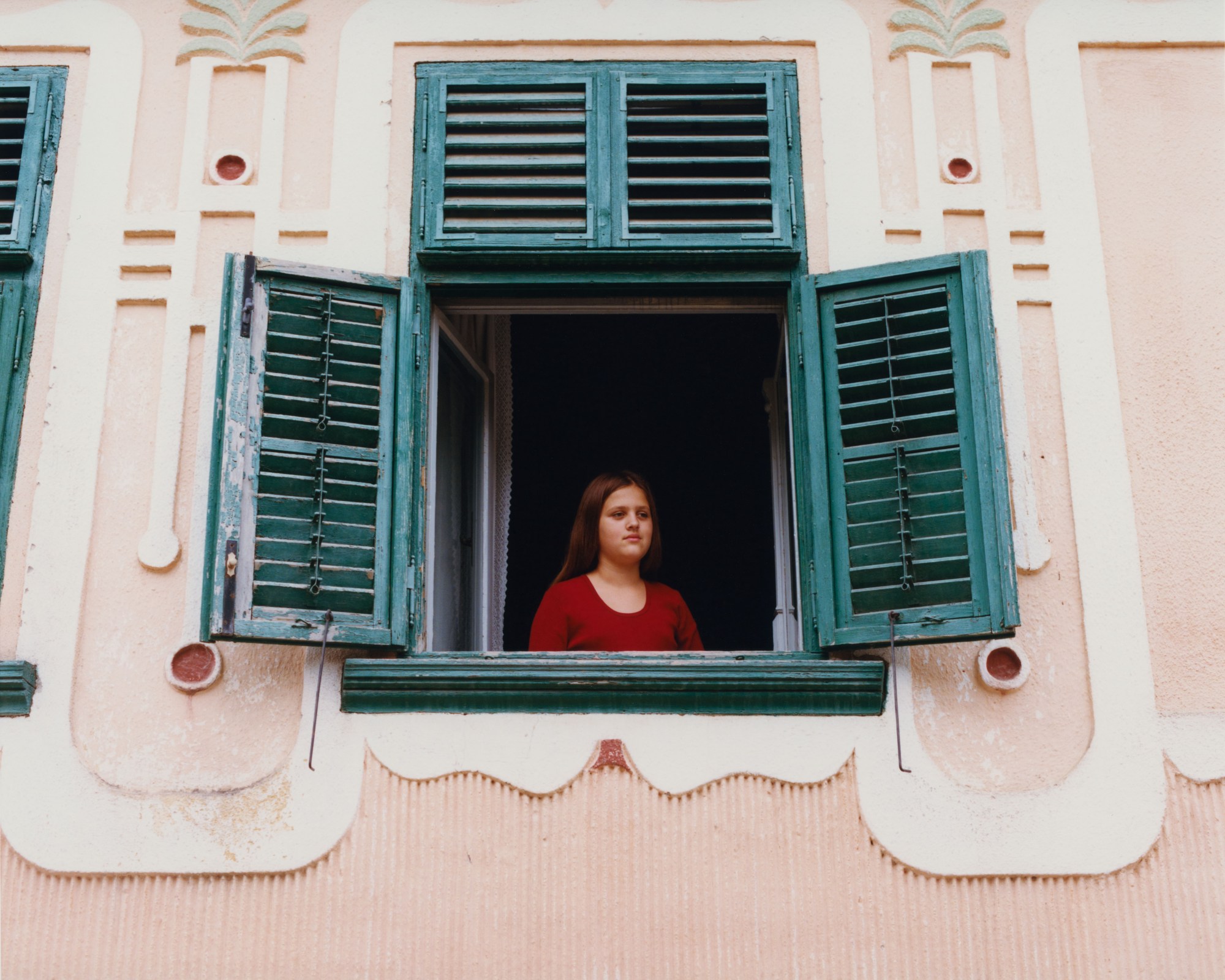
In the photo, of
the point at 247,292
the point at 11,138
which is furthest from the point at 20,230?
the point at 247,292

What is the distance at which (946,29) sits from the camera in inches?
232

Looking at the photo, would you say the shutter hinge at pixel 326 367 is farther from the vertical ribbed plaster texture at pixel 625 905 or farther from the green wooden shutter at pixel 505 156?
the vertical ribbed plaster texture at pixel 625 905

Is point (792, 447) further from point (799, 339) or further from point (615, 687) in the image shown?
point (615, 687)

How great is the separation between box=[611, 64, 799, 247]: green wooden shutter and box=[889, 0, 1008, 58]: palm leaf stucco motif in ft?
1.58

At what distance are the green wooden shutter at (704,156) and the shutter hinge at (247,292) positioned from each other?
4.27 feet

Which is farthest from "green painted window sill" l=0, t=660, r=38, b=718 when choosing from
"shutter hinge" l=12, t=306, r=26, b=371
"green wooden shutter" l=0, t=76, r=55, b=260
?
"green wooden shutter" l=0, t=76, r=55, b=260

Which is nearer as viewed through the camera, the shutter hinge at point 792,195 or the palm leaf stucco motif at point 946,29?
the shutter hinge at point 792,195

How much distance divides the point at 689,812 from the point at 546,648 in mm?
1016

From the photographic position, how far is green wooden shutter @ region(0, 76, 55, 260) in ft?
18.3

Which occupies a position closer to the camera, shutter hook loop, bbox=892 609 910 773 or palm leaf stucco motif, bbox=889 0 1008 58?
shutter hook loop, bbox=892 609 910 773

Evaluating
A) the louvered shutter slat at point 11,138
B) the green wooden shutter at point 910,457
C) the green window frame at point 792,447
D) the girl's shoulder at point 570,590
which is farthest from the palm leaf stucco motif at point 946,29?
the louvered shutter slat at point 11,138

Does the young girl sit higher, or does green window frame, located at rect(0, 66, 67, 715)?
green window frame, located at rect(0, 66, 67, 715)

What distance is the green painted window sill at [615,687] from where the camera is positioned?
499 centimetres

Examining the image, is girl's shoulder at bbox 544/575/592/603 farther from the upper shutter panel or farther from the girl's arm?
the upper shutter panel
